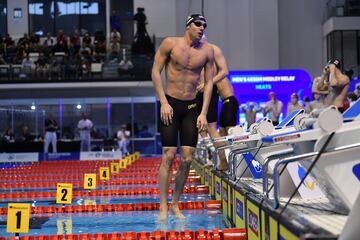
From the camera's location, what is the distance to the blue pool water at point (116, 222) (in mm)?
4793

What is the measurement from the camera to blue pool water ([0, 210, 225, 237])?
479 cm

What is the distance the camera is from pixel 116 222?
209 inches

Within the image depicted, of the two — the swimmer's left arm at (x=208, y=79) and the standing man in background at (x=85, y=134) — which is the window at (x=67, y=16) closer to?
the standing man in background at (x=85, y=134)

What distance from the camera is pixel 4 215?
19.8 feet

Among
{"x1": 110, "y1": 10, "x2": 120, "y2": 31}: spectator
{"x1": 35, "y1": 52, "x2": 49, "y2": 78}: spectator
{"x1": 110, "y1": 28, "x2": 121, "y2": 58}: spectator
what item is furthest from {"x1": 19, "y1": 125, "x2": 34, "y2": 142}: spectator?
{"x1": 110, "y1": 10, "x2": 120, "y2": 31}: spectator

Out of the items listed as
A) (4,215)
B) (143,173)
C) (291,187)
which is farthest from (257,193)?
(143,173)

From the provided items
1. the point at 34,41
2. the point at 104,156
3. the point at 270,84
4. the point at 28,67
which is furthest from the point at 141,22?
the point at 270,84

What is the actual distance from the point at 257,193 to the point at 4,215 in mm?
2926

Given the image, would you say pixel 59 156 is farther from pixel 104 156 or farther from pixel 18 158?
pixel 104 156

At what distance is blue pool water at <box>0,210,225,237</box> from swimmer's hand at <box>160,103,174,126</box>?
0.77m

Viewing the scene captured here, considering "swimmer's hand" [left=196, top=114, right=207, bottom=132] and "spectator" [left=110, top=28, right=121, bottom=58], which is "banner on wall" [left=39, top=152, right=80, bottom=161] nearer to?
"spectator" [left=110, top=28, right=121, bottom=58]

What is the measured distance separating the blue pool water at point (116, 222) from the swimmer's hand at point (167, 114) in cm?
77

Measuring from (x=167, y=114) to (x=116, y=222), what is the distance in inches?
41.8

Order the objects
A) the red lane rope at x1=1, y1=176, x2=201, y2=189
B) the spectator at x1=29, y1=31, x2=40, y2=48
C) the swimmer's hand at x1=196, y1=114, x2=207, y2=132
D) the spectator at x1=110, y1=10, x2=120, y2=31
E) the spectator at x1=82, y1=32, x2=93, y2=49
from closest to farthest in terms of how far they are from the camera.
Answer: the swimmer's hand at x1=196, y1=114, x2=207, y2=132 → the red lane rope at x1=1, y1=176, x2=201, y2=189 → the spectator at x1=29, y1=31, x2=40, y2=48 → the spectator at x1=82, y1=32, x2=93, y2=49 → the spectator at x1=110, y1=10, x2=120, y2=31
